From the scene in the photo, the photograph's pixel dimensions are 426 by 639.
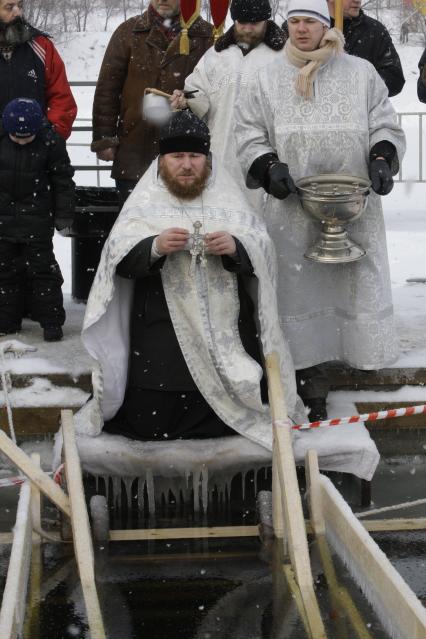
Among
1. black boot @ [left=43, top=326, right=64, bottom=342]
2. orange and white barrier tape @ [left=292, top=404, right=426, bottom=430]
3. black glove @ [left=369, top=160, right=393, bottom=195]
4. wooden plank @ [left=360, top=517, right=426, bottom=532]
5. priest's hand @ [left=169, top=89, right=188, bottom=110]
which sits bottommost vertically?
wooden plank @ [left=360, top=517, right=426, bottom=532]

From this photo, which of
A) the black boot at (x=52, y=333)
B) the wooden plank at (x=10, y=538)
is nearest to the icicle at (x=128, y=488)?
the wooden plank at (x=10, y=538)

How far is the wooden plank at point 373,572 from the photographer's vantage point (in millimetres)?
4250

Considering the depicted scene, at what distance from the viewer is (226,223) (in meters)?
6.04

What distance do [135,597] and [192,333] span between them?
1.45m

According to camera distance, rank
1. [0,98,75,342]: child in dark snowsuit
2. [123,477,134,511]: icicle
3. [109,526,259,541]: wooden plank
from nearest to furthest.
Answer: [109,526,259,541]: wooden plank < [123,477,134,511]: icicle < [0,98,75,342]: child in dark snowsuit

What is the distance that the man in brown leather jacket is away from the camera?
750 cm

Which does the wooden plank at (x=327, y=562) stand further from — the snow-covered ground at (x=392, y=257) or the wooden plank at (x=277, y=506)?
the snow-covered ground at (x=392, y=257)

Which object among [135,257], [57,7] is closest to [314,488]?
[135,257]

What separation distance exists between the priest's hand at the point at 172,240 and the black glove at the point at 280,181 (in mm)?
578

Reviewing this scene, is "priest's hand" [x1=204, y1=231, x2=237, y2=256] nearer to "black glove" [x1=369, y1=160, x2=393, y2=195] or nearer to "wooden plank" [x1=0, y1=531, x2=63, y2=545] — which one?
"black glove" [x1=369, y1=160, x2=393, y2=195]

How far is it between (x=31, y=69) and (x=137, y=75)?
23.3 inches

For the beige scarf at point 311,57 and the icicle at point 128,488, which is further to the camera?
the beige scarf at point 311,57

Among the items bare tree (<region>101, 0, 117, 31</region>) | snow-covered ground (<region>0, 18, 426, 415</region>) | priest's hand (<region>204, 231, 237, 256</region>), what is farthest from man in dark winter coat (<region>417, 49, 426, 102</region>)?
bare tree (<region>101, 0, 117, 31</region>)

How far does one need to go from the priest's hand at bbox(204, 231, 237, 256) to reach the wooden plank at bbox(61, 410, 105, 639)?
95 centimetres
